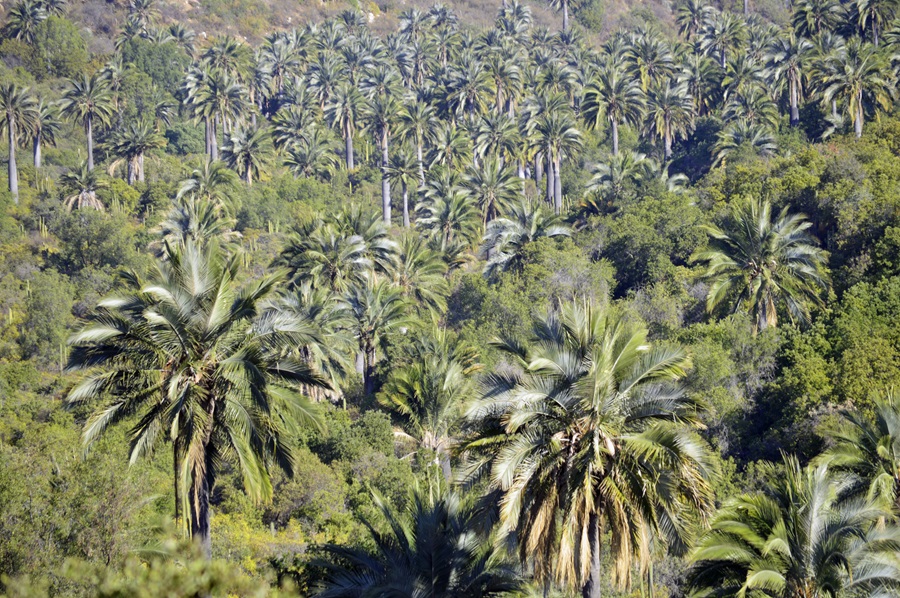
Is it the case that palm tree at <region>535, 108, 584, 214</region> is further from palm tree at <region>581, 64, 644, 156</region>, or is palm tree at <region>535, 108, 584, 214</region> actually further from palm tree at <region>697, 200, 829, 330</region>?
palm tree at <region>697, 200, 829, 330</region>

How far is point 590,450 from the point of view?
15.1 m

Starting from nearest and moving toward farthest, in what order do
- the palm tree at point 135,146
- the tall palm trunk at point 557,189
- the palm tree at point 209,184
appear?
the palm tree at point 209,184
the tall palm trunk at point 557,189
the palm tree at point 135,146

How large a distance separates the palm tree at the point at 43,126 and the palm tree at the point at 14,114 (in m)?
0.58

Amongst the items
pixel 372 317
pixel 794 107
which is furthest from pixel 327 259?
pixel 794 107

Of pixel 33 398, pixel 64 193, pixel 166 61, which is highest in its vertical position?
→ pixel 166 61

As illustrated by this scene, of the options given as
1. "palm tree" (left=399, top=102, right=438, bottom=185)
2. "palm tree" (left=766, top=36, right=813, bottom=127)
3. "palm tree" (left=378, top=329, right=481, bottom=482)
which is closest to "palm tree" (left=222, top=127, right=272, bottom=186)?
"palm tree" (left=399, top=102, right=438, bottom=185)

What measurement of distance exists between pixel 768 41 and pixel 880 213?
5052cm

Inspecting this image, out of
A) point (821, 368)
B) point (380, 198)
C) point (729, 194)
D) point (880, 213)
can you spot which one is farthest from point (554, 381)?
point (380, 198)

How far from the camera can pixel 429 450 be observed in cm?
3559

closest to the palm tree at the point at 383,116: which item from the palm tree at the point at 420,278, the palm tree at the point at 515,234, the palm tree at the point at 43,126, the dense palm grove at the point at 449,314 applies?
the dense palm grove at the point at 449,314

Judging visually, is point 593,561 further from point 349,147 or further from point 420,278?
point 349,147

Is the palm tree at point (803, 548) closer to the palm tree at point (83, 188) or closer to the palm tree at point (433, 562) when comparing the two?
the palm tree at point (433, 562)

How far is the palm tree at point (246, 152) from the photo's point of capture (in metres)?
74.7

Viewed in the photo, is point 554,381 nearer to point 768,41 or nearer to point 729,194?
point 729,194
